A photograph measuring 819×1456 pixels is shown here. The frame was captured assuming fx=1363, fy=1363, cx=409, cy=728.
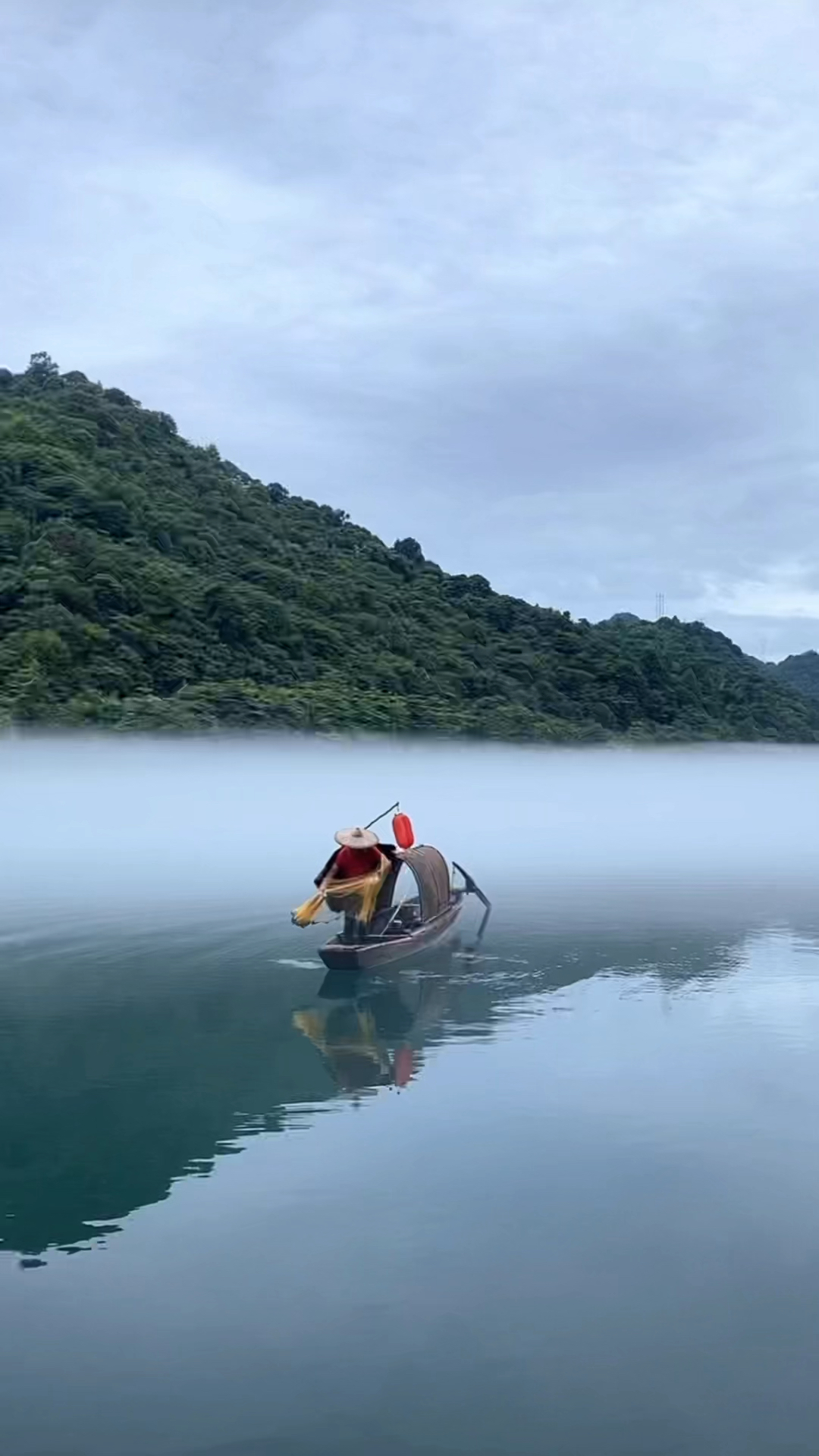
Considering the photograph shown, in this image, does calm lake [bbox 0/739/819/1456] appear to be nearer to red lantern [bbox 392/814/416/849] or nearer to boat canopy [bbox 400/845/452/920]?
boat canopy [bbox 400/845/452/920]

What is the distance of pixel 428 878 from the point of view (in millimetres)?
34562

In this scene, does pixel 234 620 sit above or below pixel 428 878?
above

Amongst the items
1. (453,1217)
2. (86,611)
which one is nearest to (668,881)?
(453,1217)

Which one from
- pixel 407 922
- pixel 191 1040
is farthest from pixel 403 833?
pixel 191 1040

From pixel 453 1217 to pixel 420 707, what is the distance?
93.6 meters

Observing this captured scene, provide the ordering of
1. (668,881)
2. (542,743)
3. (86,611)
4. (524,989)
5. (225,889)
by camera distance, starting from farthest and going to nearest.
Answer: (542,743), (86,611), (668,881), (225,889), (524,989)

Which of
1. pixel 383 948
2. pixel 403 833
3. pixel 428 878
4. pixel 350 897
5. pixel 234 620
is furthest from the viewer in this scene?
pixel 234 620

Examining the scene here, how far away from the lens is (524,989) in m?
28.7

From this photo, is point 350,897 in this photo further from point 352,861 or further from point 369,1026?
point 369,1026

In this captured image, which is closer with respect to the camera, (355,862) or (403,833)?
(355,862)

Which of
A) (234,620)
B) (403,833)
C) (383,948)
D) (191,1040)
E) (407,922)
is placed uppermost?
(234,620)

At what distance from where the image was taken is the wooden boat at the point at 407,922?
29172mm

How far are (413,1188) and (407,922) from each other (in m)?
16.8

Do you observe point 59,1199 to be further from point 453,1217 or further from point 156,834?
point 156,834
